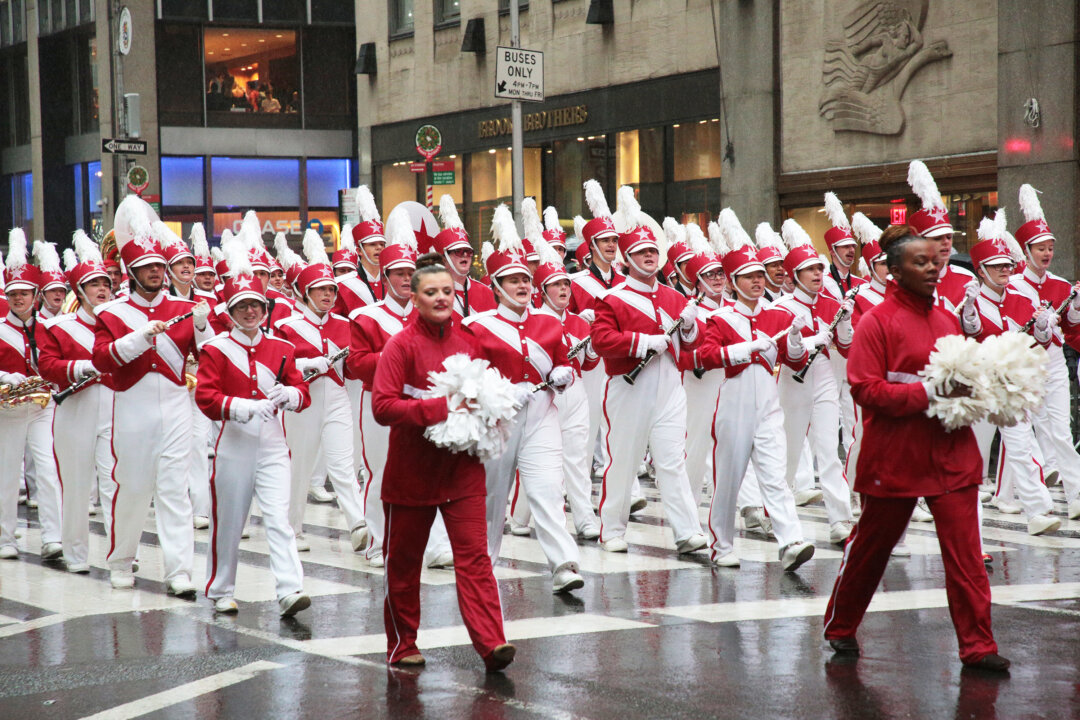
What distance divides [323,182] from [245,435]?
3732 centimetres

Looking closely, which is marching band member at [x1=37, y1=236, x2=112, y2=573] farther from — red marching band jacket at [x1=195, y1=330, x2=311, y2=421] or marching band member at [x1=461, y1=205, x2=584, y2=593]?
marching band member at [x1=461, y1=205, x2=584, y2=593]

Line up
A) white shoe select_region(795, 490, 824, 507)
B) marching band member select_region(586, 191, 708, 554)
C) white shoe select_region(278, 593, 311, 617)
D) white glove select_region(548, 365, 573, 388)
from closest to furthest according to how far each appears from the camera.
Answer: white shoe select_region(278, 593, 311, 617) → white glove select_region(548, 365, 573, 388) → marching band member select_region(586, 191, 708, 554) → white shoe select_region(795, 490, 824, 507)

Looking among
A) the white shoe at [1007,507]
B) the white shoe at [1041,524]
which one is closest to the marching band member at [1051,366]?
the white shoe at [1007,507]

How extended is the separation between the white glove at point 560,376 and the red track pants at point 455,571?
1910 millimetres

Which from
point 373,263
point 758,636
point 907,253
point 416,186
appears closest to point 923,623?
point 758,636

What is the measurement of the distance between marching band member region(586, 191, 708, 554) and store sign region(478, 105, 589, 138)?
1785cm

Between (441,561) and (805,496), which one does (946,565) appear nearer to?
(441,561)

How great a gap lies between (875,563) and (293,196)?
3936cm

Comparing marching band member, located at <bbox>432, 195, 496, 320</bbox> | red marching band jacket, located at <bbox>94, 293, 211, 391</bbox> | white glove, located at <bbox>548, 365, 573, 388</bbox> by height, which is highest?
marching band member, located at <bbox>432, 195, 496, 320</bbox>

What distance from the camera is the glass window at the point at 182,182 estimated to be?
4291cm

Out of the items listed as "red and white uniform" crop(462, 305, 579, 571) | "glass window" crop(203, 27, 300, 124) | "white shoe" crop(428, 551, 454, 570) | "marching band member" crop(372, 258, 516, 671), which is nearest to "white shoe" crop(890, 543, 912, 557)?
"red and white uniform" crop(462, 305, 579, 571)

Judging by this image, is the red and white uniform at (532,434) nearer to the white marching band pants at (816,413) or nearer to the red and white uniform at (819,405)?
the red and white uniform at (819,405)

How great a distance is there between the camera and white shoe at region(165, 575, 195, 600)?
29.5 ft

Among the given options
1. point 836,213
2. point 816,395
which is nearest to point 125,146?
point 836,213
